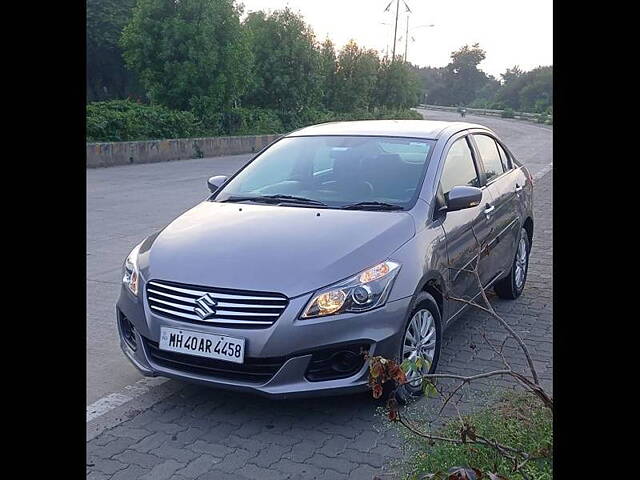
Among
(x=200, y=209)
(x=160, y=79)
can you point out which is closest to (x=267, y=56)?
(x=160, y=79)

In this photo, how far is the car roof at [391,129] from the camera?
550 centimetres

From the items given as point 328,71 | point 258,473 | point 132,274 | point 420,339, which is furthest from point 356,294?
point 328,71

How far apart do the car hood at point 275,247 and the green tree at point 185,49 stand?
62.2ft

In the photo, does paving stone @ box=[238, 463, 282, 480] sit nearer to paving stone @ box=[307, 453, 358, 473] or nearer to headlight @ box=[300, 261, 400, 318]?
paving stone @ box=[307, 453, 358, 473]

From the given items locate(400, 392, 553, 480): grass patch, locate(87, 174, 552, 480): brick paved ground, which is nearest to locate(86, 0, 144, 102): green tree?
locate(87, 174, 552, 480): brick paved ground

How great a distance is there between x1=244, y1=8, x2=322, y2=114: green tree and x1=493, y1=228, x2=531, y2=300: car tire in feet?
73.9

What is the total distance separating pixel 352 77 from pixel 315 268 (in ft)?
106

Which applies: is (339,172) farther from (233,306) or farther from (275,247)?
(233,306)

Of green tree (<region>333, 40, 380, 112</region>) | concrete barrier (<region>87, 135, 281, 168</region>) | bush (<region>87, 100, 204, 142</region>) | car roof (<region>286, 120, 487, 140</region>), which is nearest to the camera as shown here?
car roof (<region>286, 120, 487, 140</region>)

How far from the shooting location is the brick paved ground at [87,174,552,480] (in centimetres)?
355

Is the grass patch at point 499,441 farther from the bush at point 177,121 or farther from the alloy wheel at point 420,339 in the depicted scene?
the bush at point 177,121
